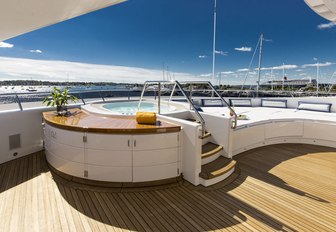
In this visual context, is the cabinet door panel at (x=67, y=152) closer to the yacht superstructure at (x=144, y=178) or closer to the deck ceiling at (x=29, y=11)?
the yacht superstructure at (x=144, y=178)

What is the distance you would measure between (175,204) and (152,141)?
2.60ft

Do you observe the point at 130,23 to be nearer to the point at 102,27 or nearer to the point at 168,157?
the point at 102,27

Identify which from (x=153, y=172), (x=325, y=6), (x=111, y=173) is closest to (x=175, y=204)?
(x=153, y=172)

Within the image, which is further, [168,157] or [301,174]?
[301,174]

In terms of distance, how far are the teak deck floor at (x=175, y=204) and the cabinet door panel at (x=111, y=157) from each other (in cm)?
34

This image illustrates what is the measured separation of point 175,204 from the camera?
2111 millimetres

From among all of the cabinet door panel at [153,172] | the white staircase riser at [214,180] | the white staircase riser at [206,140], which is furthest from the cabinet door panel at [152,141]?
the white staircase riser at [206,140]

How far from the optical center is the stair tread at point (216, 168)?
2549mm

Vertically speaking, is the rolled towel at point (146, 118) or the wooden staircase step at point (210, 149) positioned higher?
the rolled towel at point (146, 118)

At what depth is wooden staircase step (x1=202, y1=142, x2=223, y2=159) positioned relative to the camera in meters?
2.89

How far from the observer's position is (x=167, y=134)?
2.45m

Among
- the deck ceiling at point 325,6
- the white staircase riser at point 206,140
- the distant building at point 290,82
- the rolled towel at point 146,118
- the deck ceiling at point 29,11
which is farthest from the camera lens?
the distant building at point 290,82

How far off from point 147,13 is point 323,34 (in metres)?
11.6

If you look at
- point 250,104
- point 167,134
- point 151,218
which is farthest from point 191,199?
point 250,104
